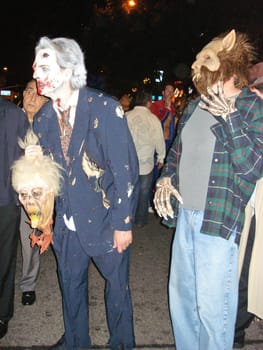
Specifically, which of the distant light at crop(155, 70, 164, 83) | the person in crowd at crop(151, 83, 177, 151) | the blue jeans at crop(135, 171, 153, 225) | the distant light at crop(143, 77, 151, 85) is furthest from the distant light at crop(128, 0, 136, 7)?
the blue jeans at crop(135, 171, 153, 225)

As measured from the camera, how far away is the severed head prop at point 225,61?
203 cm

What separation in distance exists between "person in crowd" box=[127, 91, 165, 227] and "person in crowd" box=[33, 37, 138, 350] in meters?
3.19

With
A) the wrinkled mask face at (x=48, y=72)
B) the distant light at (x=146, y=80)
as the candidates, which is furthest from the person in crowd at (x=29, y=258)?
the distant light at (x=146, y=80)

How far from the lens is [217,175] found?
2059 millimetres

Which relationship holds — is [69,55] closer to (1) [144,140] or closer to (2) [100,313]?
(2) [100,313]


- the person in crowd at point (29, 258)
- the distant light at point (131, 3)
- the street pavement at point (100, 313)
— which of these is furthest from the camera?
the distant light at point (131, 3)

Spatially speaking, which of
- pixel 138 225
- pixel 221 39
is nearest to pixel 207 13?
pixel 138 225

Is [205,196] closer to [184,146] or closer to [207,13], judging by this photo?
[184,146]

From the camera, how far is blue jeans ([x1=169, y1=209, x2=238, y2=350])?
2088 mm

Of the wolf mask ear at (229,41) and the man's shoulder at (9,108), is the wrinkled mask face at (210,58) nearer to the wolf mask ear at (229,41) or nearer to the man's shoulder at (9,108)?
the wolf mask ear at (229,41)

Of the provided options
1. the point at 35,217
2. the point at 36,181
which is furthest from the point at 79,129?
the point at 35,217

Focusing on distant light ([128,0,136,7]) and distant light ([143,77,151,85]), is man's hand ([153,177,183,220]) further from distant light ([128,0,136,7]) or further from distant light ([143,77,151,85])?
distant light ([143,77,151,85])

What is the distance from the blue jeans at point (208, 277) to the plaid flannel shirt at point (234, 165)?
83mm

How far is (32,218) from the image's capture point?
7.81ft
